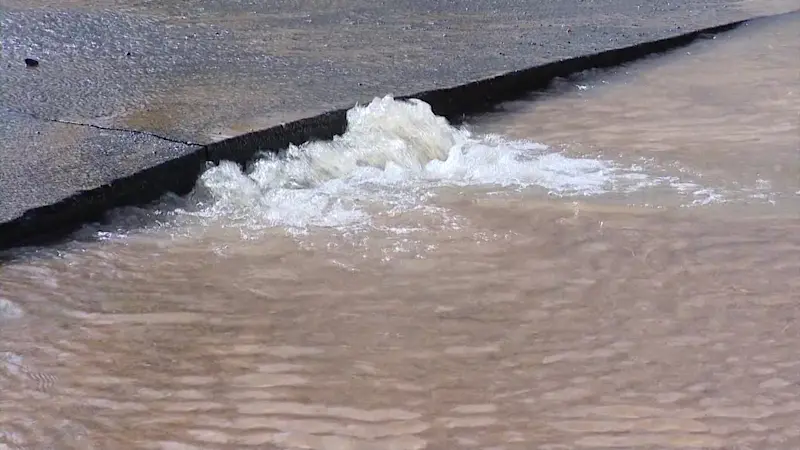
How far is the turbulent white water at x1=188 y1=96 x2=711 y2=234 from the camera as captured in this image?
4.28m

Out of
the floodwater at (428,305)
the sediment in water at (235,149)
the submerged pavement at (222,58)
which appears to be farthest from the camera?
the submerged pavement at (222,58)

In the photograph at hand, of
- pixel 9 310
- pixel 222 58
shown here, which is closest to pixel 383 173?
pixel 222 58

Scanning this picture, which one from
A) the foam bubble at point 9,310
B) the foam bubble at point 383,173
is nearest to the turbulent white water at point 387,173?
the foam bubble at point 383,173

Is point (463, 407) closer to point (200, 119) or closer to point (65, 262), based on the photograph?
point (65, 262)

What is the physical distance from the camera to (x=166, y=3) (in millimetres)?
7992

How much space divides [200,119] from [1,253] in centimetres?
138

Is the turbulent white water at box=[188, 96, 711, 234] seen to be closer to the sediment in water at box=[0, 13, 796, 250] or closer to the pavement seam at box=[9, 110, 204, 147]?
the sediment in water at box=[0, 13, 796, 250]

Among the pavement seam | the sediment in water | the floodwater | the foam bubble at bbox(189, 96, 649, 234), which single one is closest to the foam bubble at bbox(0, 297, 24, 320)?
the floodwater

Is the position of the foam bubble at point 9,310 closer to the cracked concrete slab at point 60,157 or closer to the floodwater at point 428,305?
the floodwater at point 428,305

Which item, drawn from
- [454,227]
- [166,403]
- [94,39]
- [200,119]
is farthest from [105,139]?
[94,39]

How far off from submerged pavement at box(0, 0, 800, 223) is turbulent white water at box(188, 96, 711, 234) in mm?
214

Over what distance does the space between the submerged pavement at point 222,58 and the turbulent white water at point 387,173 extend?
214 millimetres

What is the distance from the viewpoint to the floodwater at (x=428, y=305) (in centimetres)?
278

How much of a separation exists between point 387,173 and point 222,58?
188cm
